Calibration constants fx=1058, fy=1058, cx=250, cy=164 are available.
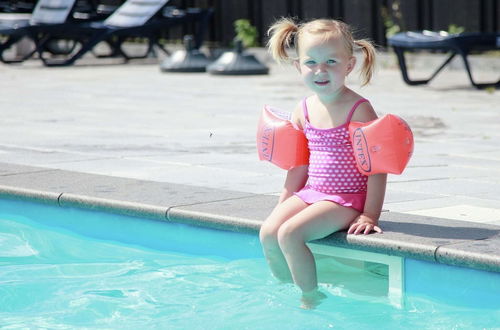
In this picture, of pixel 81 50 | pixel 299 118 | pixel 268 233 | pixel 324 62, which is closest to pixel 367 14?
pixel 81 50

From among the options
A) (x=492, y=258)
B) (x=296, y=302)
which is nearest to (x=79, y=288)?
(x=296, y=302)

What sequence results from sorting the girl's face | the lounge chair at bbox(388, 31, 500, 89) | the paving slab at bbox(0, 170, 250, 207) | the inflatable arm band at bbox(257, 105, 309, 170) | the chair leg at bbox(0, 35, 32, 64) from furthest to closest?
the chair leg at bbox(0, 35, 32, 64), the lounge chair at bbox(388, 31, 500, 89), the paving slab at bbox(0, 170, 250, 207), the inflatable arm band at bbox(257, 105, 309, 170), the girl's face

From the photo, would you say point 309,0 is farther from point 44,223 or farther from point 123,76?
point 44,223

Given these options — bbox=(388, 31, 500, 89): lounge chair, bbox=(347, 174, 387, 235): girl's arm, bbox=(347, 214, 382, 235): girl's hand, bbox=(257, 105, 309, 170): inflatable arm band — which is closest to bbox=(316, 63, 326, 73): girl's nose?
bbox=(257, 105, 309, 170): inflatable arm band

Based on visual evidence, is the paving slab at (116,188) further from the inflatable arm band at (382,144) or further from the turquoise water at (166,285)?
the inflatable arm band at (382,144)

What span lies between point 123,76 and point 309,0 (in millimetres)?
3733

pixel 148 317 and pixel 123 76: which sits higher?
pixel 148 317

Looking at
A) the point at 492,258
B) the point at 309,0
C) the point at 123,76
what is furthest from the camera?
the point at 309,0

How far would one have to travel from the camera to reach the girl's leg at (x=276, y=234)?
4.13 m

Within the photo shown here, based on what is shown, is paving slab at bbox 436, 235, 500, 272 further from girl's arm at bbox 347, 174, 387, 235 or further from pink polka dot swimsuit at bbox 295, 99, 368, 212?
pink polka dot swimsuit at bbox 295, 99, 368, 212

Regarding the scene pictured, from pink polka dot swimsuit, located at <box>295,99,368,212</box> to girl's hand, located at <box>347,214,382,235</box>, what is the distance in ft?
0.31

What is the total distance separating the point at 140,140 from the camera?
7.89 m

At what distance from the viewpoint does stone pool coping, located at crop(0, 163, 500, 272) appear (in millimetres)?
3824

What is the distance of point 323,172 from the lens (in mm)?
4211
